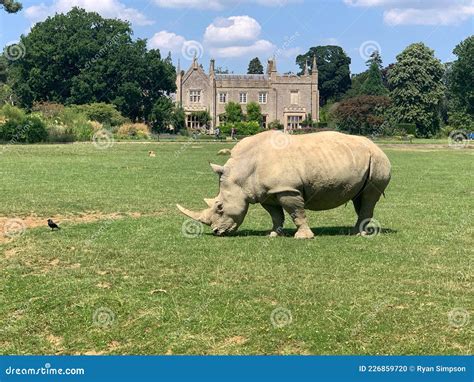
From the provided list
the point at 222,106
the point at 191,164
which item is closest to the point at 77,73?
the point at 222,106

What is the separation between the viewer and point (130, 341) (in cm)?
673

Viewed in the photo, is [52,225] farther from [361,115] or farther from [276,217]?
[361,115]

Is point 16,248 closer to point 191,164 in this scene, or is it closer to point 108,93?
point 191,164

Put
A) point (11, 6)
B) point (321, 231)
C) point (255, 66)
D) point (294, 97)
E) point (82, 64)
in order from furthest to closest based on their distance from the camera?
point (255, 66) < point (294, 97) < point (82, 64) < point (11, 6) < point (321, 231)

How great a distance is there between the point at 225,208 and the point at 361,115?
65404 millimetres

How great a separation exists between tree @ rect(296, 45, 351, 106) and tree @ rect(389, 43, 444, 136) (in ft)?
127

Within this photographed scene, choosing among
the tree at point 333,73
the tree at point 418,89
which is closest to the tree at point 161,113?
the tree at point 418,89

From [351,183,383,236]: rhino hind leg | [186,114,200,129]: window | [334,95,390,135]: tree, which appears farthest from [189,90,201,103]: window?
[351,183,383,236]: rhino hind leg

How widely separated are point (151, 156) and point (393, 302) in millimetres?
30969

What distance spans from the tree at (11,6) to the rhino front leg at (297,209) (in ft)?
115

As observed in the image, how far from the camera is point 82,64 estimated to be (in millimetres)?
79375

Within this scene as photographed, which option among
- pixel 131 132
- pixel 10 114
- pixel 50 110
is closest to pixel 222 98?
pixel 131 132

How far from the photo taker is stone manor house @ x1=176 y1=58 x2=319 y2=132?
94.1m

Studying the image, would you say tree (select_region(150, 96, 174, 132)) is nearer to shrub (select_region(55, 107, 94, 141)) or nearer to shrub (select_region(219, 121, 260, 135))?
shrub (select_region(219, 121, 260, 135))
